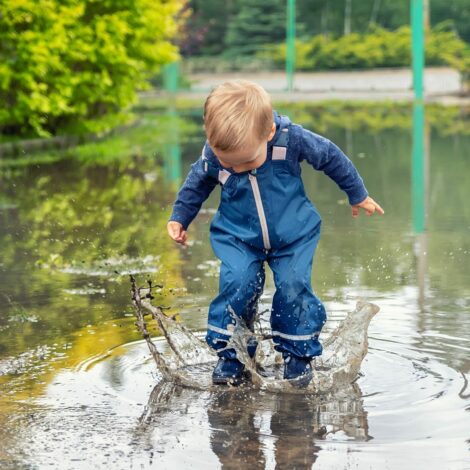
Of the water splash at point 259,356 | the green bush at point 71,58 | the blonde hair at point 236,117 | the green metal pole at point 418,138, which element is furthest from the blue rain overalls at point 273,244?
the green bush at point 71,58

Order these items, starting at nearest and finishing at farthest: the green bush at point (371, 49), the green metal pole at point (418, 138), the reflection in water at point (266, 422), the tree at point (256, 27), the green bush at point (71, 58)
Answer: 1. the reflection in water at point (266, 422)
2. the green metal pole at point (418, 138)
3. the green bush at point (71, 58)
4. the green bush at point (371, 49)
5. the tree at point (256, 27)

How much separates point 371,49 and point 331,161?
38765 millimetres

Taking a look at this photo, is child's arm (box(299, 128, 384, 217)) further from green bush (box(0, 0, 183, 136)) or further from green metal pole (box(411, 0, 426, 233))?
green bush (box(0, 0, 183, 136))

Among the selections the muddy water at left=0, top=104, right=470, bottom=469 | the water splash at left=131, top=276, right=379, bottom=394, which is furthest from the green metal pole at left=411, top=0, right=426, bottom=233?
the water splash at left=131, top=276, right=379, bottom=394

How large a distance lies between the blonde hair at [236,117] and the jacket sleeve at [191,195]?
470 mm

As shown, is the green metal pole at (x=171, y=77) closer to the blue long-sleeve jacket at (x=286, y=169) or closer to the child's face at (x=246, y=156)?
the blue long-sleeve jacket at (x=286, y=169)

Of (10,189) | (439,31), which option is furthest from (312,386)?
(439,31)

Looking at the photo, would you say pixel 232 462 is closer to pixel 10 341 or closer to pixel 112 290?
pixel 10 341

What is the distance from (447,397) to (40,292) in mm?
3114

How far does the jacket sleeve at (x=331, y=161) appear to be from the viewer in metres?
5.17

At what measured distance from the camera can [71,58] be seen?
18.4 m

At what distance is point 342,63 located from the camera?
144 feet

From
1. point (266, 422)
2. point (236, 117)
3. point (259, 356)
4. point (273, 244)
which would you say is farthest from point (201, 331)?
point (236, 117)

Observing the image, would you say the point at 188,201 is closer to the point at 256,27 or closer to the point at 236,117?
the point at 236,117
